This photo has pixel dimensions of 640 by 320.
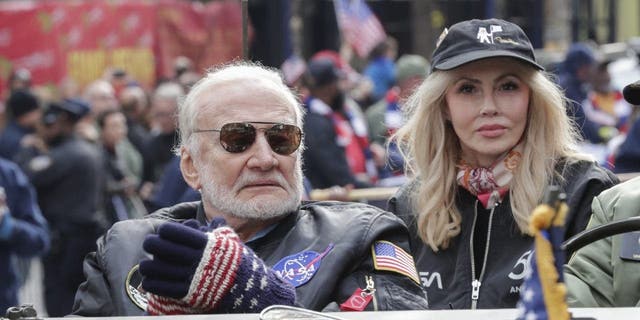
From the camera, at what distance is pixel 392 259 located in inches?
153

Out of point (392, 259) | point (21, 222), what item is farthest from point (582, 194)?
point (21, 222)

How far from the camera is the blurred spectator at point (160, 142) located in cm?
1179

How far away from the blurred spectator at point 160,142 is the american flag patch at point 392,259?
781 centimetres

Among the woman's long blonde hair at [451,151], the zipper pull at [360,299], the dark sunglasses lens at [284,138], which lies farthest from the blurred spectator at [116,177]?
the zipper pull at [360,299]

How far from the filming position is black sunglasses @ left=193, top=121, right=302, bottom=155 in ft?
13.5

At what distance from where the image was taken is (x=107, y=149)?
12.9 m

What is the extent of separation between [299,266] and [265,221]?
11.9 inches

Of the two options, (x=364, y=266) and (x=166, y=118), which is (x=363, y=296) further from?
(x=166, y=118)

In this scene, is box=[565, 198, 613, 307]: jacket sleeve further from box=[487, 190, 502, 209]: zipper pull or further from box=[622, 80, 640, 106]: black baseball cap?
box=[487, 190, 502, 209]: zipper pull

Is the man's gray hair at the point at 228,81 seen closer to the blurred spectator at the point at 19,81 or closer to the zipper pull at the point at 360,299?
the zipper pull at the point at 360,299

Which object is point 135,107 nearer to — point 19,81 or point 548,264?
point 19,81

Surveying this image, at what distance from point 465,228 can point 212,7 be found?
1467 centimetres

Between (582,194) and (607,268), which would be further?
(582,194)

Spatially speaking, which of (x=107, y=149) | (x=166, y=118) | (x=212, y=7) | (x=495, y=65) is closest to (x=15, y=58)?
(x=212, y=7)
